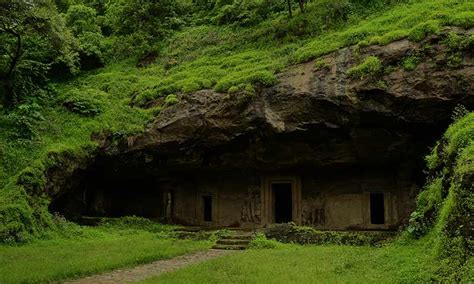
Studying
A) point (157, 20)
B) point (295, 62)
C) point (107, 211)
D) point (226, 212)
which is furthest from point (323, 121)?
point (157, 20)

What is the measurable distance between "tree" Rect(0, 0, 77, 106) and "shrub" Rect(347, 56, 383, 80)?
11918 millimetres

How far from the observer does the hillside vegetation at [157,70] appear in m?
12.9

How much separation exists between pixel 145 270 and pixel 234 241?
5849mm

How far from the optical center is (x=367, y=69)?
18359 mm

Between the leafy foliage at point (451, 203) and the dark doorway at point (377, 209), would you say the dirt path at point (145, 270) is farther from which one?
the dark doorway at point (377, 209)

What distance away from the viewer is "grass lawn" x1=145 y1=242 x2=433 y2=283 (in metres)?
9.95

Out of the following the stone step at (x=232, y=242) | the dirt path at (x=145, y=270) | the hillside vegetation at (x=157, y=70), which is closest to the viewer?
the dirt path at (x=145, y=270)

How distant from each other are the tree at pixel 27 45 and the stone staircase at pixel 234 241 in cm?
1051

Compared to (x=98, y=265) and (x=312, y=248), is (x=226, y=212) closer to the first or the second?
(x=312, y=248)

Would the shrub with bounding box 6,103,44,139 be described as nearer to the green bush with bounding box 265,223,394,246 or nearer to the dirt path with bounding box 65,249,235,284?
the dirt path with bounding box 65,249,235,284

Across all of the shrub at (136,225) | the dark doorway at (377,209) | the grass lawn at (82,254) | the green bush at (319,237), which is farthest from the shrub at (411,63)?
the shrub at (136,225)

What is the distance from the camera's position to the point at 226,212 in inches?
927

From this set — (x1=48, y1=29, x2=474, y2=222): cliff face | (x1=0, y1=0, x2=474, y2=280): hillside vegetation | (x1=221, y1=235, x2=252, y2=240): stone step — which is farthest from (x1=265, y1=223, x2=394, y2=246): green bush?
(x1=48, y1=29, x2=474, y2=222): cliff face

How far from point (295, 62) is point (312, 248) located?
883cm
